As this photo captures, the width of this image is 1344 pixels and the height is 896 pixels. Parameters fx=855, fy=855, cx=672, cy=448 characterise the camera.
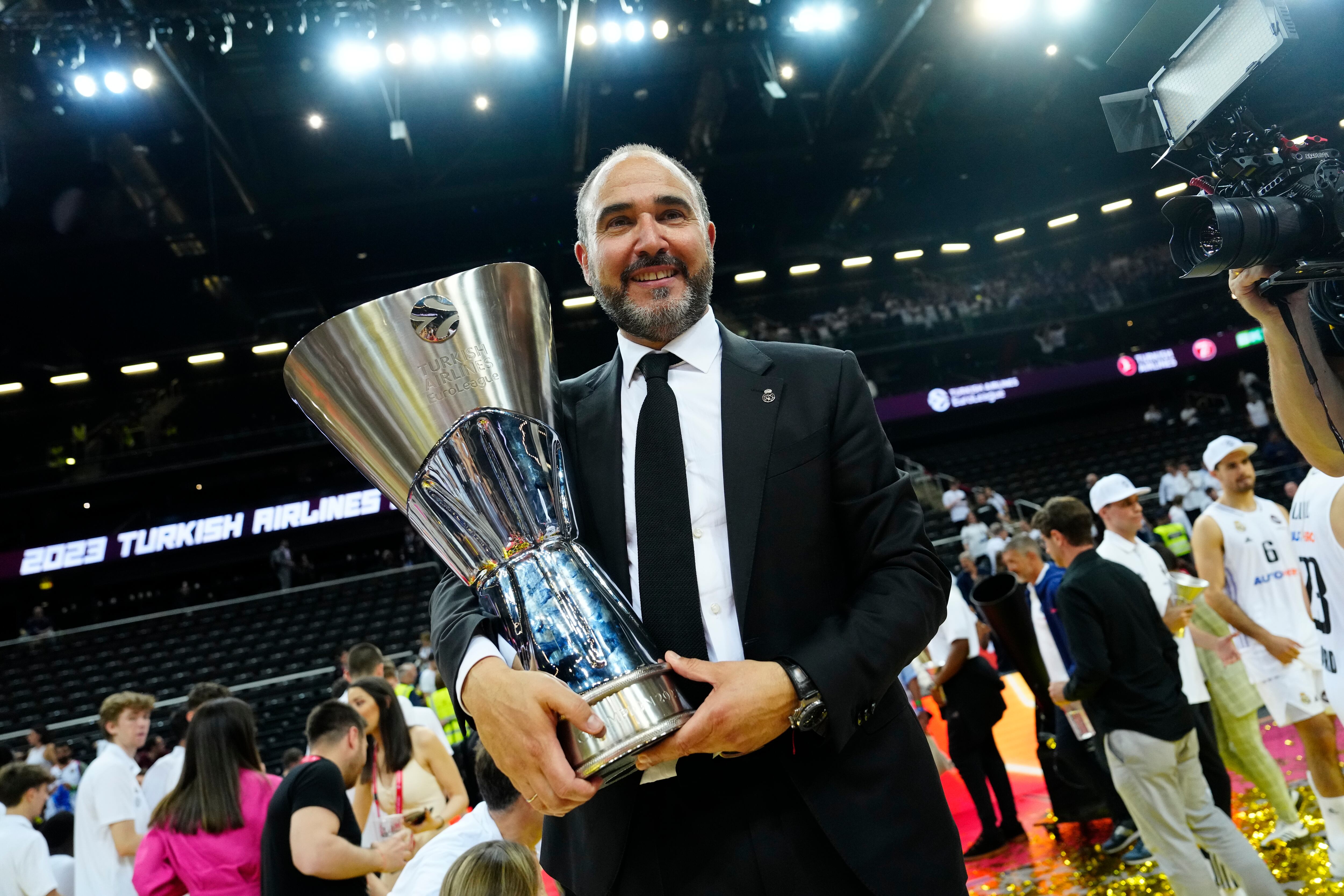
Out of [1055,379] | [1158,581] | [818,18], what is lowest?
[1158,581]

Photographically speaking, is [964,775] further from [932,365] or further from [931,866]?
[932,365]

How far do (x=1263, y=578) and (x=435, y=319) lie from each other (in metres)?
3.80

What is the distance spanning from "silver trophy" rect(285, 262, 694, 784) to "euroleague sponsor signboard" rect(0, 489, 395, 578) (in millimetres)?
16669

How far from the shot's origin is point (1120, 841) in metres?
3.68

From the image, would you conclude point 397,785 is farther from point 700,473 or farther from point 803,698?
point 803,698

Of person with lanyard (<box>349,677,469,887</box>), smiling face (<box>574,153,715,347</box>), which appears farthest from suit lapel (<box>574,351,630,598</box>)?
person with lanyard (<box>349,677,469,887</box>)

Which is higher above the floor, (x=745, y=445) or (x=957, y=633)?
(x=745, y=445)

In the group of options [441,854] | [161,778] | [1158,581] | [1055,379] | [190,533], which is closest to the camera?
[441,854]

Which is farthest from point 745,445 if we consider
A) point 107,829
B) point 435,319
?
point 107,829

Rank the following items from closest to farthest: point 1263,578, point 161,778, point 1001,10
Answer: point 1263,578
point 161,778
point 1001,10

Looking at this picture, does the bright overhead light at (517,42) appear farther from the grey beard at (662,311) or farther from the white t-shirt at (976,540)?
the grey beard at (662,311)

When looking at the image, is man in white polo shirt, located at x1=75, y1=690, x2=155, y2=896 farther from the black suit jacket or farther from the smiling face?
the smiling face

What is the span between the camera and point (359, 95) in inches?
502

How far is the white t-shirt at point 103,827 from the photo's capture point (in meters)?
3.64
